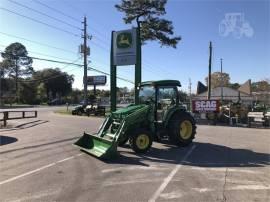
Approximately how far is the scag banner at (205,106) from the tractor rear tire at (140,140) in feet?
48.3

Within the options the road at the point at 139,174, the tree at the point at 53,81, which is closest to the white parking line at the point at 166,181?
the road at the point at 139,174

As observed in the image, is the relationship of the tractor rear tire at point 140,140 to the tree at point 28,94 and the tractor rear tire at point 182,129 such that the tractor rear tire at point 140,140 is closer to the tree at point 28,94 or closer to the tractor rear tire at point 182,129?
the tractor rear tire at point 182,129

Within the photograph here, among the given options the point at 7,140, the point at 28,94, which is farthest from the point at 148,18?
the point at 28,94

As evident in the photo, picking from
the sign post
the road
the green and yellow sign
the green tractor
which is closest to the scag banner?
the sign post

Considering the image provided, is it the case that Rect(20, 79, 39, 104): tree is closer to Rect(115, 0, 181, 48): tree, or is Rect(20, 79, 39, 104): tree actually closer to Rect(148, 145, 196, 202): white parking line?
Rect(115, 0, 181, 48): tree

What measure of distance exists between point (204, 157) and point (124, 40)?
1526 centimetres

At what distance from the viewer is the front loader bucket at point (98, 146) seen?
33.3 feet

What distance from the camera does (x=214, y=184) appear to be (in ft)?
24.8

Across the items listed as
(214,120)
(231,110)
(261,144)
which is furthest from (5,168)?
(231,110)

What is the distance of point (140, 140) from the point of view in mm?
11242

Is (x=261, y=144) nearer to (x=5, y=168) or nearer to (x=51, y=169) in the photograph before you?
(x=51, y=169)

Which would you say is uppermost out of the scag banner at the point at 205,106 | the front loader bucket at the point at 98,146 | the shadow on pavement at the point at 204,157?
the scag banner at the point at 205,106

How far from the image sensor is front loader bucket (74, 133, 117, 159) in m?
10.1

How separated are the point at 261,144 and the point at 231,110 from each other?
43.0 ft
